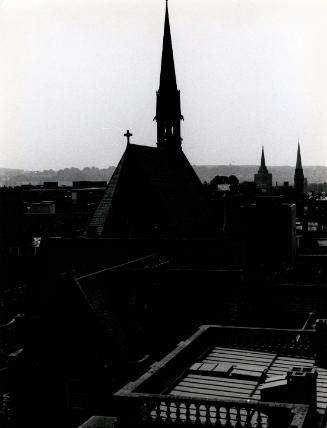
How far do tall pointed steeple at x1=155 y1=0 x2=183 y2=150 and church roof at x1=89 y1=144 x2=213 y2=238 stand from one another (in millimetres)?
9873

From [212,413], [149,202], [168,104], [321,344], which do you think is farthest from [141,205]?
[212,413]

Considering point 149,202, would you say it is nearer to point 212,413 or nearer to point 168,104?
point 168,104

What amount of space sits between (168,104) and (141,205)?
1818cm

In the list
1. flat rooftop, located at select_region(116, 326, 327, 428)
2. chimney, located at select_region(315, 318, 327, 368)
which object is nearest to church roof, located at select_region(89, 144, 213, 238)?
flat rooftop, located at select_region(116, 326, 327, 428)

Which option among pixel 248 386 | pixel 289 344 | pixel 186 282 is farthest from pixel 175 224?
pixel 248 386

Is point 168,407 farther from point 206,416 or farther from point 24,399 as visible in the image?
point 24,399

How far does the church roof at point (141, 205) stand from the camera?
4350cm

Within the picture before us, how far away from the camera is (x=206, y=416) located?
1172 centimetres

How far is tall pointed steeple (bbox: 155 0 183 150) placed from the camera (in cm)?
5725

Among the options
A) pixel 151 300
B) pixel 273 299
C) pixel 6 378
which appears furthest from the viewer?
pixel 273 299

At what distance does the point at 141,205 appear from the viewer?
4412 centimetres

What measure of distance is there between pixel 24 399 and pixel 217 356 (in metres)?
12.3

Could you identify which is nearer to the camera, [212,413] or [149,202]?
[212,413]

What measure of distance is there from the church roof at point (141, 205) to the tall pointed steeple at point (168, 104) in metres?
9.87
